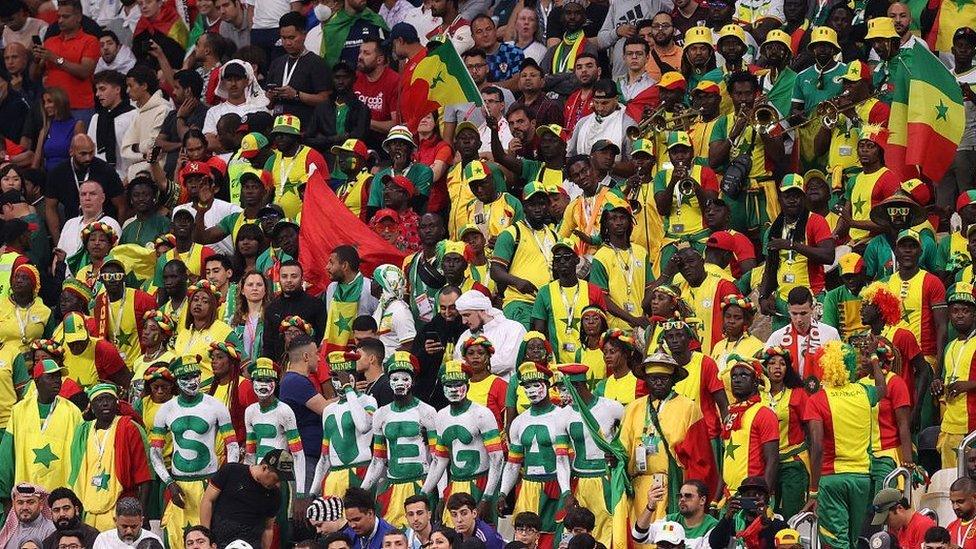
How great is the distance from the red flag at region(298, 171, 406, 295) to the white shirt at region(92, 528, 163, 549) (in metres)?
4.01

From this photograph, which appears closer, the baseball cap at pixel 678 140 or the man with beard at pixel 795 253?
the man with beard at pixel 795 253

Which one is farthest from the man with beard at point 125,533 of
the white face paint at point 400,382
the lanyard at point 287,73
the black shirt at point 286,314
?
the lanyard at point 287,73

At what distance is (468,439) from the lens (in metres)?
20.0

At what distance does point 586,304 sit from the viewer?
2161cm

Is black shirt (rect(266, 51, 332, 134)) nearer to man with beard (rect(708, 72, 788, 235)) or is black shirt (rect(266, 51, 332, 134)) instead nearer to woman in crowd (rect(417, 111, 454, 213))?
woman in crowd (rect(417, 111, 454, 213))

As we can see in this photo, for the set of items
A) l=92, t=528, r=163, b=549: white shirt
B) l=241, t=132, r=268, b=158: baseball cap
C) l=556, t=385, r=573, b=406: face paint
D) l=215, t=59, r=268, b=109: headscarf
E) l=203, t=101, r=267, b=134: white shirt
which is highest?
l=556, t=385, r=573, b=406: face paint

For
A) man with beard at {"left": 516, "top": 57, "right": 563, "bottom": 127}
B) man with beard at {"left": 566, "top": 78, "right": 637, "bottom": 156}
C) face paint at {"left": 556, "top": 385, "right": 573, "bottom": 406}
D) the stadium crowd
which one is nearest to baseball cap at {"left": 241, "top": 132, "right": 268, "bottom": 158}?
the stadium crowd

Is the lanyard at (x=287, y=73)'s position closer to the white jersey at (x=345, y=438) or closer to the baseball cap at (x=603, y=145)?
the baseball cap at (x=603, y=145)

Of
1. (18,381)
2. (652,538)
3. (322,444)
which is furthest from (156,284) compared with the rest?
(652,538)

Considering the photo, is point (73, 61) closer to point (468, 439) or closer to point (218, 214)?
point (218, 214)

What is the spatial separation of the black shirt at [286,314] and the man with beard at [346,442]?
1.63 meters

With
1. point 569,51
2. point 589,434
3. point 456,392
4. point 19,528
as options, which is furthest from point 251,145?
point 589,434

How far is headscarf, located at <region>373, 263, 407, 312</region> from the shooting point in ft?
72.8

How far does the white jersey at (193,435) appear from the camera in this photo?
20.7 metres
